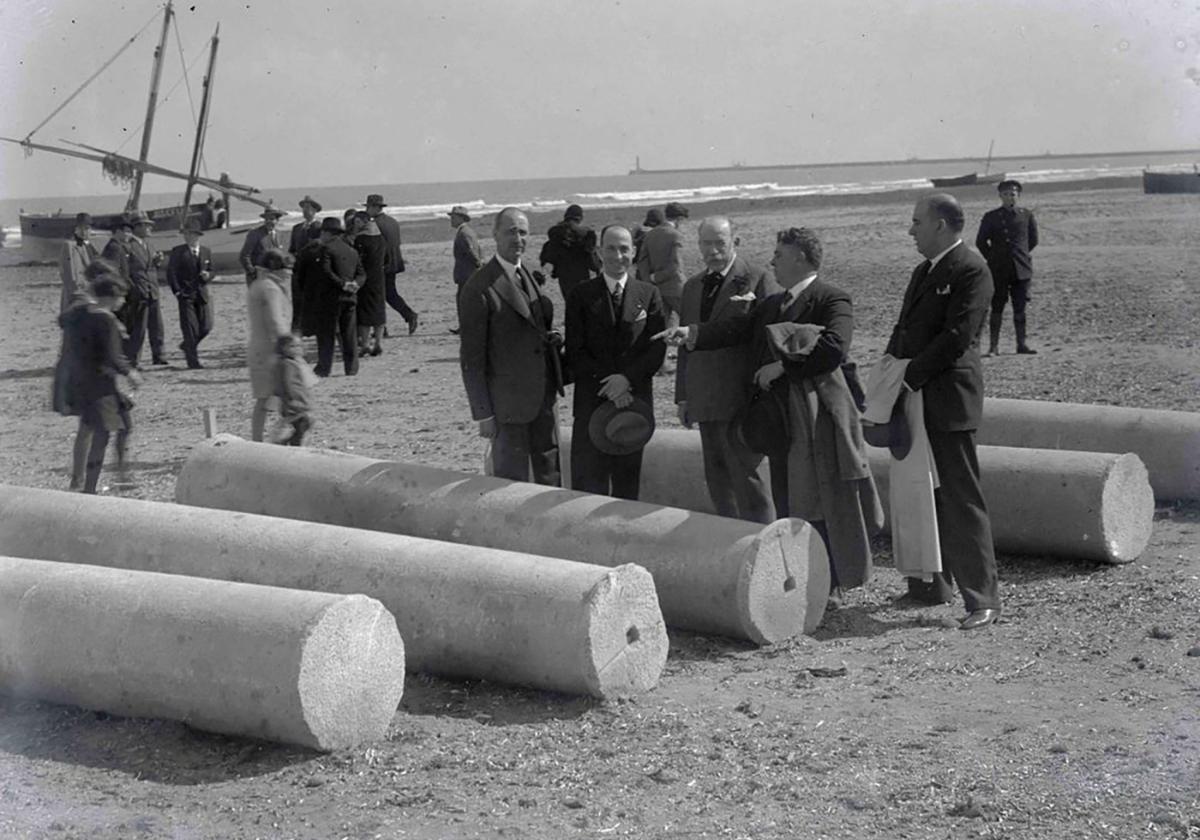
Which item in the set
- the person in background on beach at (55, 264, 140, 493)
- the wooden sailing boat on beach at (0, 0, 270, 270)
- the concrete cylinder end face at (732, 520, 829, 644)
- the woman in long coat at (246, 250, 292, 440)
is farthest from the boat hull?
the concrete cylinder end face at (732, 520, 829, 644)

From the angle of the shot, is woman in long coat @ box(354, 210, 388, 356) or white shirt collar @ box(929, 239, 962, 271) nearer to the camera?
white shirt collar @ box(929, 239, 962, 271)

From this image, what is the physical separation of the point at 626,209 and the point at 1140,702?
51.2 meters

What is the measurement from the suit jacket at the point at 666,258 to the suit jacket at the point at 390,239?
4.72 m

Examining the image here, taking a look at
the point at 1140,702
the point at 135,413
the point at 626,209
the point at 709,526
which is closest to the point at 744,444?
the point at 709,526

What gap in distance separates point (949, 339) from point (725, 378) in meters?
1.20

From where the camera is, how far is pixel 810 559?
6.90 m

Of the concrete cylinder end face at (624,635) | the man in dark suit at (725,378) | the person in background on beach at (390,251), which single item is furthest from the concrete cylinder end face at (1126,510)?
the person in background on beach at (390,251)

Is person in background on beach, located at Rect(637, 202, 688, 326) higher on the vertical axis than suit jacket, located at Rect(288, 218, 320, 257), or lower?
lower

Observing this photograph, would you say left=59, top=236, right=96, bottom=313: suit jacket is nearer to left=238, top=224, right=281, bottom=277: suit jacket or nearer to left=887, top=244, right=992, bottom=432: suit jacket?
left=238, top=224, right=281, bottom=277: suit jacket

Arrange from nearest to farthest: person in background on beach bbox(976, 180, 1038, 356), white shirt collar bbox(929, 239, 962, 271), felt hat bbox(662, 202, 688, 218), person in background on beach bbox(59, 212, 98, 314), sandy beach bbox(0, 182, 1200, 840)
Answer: sandy beach bbox(0, 182, 1200, 840) → white shirt collar bbox(929, 239, 962, 271) → felt hat bbox(662, 202, 688, 218) → person in background on beach bbox(976, 180, 1038, 356) → person in background on beach bbox(59, 212, 98, 314)

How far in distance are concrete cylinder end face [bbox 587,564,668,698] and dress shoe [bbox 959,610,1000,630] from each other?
1612 millimetres

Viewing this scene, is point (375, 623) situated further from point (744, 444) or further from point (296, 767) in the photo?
point (744, 444)

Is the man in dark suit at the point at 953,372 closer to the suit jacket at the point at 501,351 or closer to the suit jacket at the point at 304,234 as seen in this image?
the suit jacket at the point at 501,351

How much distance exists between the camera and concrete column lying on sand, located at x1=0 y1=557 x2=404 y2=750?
210 inches
